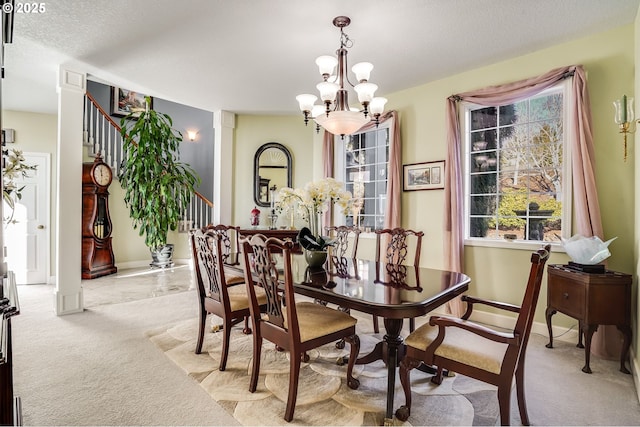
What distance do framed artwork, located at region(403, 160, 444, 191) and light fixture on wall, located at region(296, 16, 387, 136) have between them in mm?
1437

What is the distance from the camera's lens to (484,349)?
1776 mm

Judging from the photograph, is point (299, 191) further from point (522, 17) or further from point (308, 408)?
point (522, 17)

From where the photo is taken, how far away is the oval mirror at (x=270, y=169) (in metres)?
5.47

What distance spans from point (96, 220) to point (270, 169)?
293cm

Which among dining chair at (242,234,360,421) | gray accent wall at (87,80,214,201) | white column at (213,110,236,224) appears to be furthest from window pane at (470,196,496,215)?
gray accent wall at (87,80,214,201)

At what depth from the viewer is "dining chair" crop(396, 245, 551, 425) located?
1598 millimetres

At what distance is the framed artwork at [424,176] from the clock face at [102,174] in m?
4.76

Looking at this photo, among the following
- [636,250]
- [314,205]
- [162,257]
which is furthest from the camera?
[162,257]

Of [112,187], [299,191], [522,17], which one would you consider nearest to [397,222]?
[299,191]

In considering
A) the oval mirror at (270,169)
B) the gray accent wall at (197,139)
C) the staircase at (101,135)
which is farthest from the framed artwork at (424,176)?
the staircase at (101,135)

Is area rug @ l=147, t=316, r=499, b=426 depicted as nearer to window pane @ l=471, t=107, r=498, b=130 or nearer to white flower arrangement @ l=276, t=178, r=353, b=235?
white flower arrangement @ l=276, t=178, r=353, b=235

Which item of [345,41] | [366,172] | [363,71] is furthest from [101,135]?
[363,71]

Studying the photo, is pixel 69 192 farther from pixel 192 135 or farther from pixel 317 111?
pixel 192 135

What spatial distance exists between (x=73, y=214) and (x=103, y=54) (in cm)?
170
